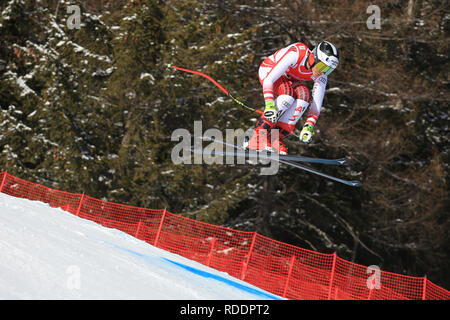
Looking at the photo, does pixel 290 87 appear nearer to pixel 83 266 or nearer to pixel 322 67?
pixel 322 67

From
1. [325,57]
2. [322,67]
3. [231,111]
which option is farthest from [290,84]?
[231,111]

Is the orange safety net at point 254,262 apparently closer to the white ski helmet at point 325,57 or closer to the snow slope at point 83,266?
the snow slope at point 83,266

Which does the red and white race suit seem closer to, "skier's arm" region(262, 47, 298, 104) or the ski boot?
"skier's arm" region(262, 47, 298, 104)

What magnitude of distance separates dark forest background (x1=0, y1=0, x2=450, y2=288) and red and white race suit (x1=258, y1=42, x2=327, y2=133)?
9311mm

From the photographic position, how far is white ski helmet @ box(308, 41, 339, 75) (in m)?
6.77

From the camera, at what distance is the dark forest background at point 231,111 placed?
1741 cm

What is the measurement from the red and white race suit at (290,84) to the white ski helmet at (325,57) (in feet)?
0.77

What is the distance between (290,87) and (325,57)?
2.29 ft

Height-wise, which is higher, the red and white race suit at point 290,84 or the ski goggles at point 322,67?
the ski goggles at point 322,67

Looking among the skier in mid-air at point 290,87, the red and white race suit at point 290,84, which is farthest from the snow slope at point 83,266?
the red and white race suit at point 290,84

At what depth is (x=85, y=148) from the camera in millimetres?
18609

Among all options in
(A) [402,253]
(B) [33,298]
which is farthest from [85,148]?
(B) [33,298]

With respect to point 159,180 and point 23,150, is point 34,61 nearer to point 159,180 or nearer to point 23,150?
point 23,150

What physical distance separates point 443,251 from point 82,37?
1248cm
